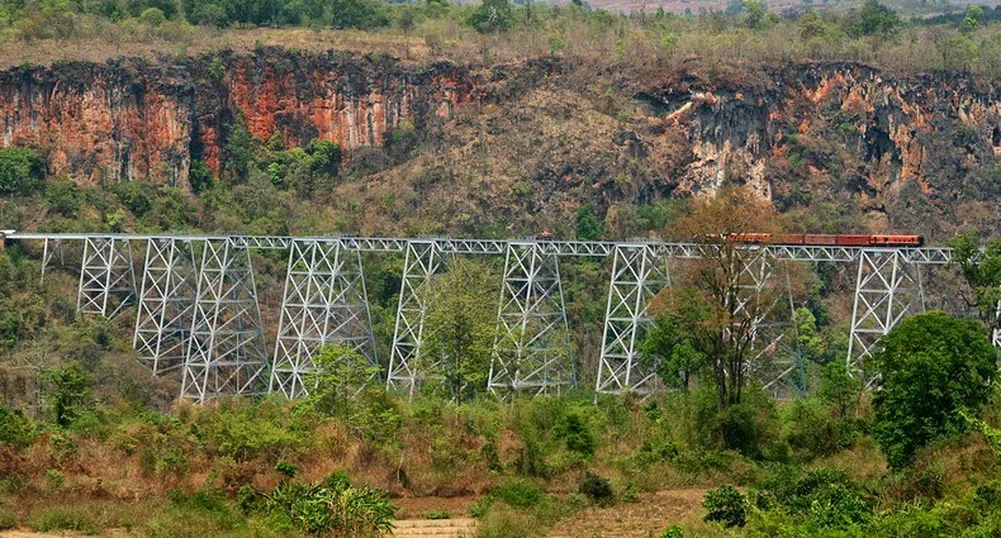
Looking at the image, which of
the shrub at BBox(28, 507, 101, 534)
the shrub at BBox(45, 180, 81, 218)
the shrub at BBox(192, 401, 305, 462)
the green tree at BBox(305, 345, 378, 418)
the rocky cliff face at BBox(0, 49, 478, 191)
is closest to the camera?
the shrub at BBox(28, 507, 101, 534)

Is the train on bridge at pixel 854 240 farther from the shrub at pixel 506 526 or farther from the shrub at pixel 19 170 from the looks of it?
the shrub at pixel 19 170

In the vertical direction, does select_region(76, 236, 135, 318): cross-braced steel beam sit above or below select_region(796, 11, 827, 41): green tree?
below

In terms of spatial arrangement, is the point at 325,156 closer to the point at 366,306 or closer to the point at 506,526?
the point at 366,306

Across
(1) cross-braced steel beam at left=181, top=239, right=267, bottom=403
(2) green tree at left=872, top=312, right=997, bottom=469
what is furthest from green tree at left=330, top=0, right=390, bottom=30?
(2) green tree at left=872, top=312, right=997, bottom=469

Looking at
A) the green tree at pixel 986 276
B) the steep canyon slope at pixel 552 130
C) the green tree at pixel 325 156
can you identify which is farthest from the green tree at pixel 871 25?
the green tree at pixel 986 276

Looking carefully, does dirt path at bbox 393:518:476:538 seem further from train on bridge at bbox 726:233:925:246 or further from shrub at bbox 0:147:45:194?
shrub at bbox 0:147:45:194
